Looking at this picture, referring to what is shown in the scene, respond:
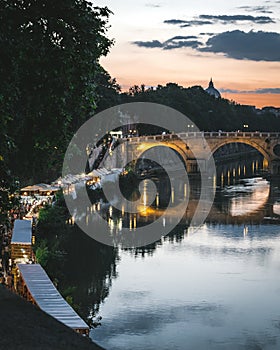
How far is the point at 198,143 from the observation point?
79.7m

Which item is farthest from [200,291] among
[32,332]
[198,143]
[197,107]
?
[197,107]

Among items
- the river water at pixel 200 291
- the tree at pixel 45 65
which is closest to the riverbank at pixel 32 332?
the tree at pixel 45 65

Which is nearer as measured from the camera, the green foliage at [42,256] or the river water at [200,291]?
the river water at [200,291]

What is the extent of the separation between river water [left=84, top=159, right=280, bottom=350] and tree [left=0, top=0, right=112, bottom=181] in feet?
25.6

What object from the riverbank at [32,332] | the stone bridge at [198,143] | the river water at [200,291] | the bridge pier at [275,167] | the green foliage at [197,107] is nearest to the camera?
the riverbank at [32,332]

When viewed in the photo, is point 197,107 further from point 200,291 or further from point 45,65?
point 45,65

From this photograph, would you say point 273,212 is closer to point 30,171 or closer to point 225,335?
point 225,335

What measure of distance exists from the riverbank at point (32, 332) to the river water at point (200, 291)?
1125 centimetres

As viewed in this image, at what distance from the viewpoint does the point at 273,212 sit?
47969 millimetres

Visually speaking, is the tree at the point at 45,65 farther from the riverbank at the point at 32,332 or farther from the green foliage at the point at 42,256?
the green foliage at the point at 42,256

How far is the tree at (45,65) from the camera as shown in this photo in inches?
492

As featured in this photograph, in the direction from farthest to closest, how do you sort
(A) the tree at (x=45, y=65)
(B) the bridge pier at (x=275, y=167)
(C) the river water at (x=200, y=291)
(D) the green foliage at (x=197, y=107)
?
1. (D) the green foliage at (x=197, y=107)
2. (B) the bridge pier at (x=275, y=167)
3. (C) the river water at (x=200, y=291)
4. (A) the tree at (x=45, y=65)

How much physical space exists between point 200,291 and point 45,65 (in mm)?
14639

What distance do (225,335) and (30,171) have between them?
8178 millimetres
